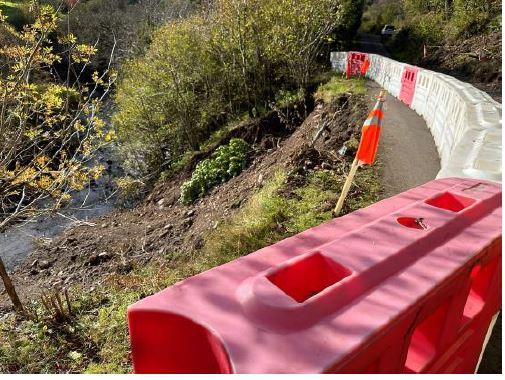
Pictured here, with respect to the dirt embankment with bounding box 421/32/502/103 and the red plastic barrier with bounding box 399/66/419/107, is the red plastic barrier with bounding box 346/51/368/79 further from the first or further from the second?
the red plastic barrier with bounding box 399/66/419/107

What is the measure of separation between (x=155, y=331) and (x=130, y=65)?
1938cm

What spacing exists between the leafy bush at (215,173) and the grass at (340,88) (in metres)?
4.47

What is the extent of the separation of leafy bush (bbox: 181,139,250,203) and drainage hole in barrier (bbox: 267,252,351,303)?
10.4 m

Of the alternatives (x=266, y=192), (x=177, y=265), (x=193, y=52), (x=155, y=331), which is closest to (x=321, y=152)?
(x=266, y=192)

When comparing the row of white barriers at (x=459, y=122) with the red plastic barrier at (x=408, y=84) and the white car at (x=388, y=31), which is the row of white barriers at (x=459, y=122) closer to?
the red plastic barrier at (x=408, y=84)

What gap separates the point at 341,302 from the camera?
212 cm

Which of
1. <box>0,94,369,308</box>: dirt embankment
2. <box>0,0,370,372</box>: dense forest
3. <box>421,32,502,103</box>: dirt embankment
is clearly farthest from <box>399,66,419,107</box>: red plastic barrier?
<box>421,32,502,103</box>: dirt embankment

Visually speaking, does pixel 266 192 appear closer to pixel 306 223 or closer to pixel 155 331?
pixel 306 223

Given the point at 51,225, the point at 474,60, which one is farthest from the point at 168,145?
the point at 474,60

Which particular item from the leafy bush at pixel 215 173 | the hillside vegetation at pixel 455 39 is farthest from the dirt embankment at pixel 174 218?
the hillside vegetation at pixel 455 39

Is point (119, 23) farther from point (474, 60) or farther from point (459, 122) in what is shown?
point (459, 122)

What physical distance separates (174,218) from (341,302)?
10066 mm

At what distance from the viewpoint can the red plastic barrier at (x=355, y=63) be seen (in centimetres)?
2102

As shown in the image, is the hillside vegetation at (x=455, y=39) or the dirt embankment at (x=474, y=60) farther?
the hillside vegetation at (x=455, y=39)
